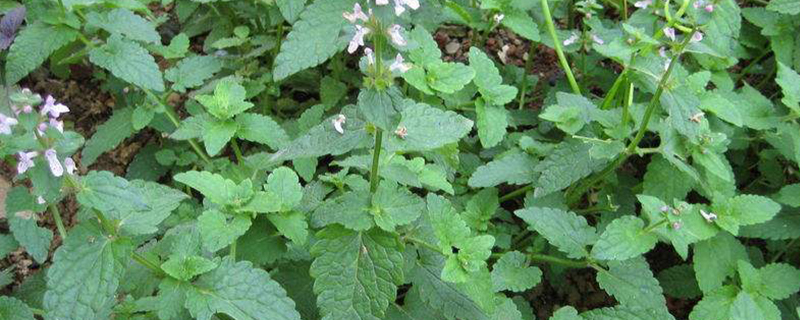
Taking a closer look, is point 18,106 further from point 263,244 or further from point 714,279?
point 714,279

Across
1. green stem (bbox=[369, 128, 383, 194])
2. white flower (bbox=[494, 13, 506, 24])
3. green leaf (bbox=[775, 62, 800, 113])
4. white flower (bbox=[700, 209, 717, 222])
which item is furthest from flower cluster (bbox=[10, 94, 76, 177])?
green leaf (bbox=[775, 62, 800, 113])

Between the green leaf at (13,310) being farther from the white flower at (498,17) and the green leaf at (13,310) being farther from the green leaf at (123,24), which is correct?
the white flower at (498,17)

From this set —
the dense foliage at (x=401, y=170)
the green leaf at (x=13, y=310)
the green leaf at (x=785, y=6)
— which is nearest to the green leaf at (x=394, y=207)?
the dense foliage at (x=401, y=170)

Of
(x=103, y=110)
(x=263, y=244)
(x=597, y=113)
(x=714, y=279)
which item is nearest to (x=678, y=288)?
(x=714, y=279)

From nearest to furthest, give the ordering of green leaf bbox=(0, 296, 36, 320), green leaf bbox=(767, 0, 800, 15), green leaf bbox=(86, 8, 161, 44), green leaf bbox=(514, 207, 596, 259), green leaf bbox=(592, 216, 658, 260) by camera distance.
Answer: green leaf bbox=(0, 296, 36, 320), green leaf bbox=(592, 216, 658, 260), green leaf bbox=(514, 207, 596, 259), green leaf bbox=(86, 8, 161, 44), green leaf bbox=(767, 0, 800, 15)

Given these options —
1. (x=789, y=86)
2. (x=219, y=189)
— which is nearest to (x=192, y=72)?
(x=219, y=189)

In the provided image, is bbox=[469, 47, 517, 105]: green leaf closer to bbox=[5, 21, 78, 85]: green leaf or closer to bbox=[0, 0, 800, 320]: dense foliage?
bbox=[0, 0, 800, 320]: dense foliage

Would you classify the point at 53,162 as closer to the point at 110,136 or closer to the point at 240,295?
the point at 240,295
